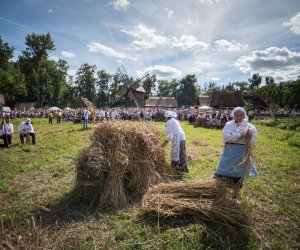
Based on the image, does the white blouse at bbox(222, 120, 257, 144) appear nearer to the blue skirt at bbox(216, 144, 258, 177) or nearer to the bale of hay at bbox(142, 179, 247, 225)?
the blue skirt at bbox(216, 144, 258, 177)

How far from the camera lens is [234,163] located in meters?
5.01

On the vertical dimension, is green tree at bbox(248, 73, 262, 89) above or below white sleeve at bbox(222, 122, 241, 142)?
above

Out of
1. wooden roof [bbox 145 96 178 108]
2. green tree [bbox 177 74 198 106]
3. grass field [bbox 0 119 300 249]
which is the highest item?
green tree [bbox 177 74 198 106]

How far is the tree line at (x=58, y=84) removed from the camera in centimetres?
5540

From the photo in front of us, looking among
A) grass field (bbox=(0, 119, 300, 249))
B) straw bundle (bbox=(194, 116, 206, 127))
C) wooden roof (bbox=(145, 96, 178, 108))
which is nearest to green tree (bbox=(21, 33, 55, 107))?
wooden roof (bbox=(145, 96, 178, 108))

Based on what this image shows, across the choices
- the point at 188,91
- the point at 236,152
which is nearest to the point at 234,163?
the point at 236,152

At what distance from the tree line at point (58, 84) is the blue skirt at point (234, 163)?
183 ft

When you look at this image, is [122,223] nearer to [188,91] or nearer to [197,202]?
[197,202]

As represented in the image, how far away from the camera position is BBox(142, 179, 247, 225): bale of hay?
450 cm

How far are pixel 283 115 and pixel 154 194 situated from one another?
4294cm

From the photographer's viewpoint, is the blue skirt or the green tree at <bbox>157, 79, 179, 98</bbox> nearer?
the blue skirt

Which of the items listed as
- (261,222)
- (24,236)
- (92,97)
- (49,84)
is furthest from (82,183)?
(92,97)

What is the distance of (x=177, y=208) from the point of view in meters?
4.68

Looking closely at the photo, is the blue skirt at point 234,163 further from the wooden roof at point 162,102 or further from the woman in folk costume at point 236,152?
the wooden roof at point 162,102
